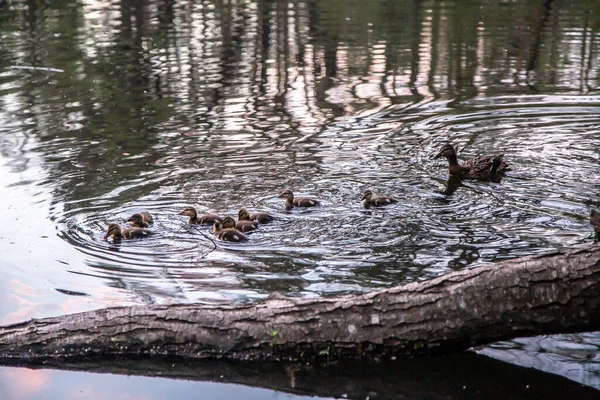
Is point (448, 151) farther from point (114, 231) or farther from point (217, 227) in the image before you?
point (114, 231)

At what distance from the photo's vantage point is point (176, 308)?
200 inches

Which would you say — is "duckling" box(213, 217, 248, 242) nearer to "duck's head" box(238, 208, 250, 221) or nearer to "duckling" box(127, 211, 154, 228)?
"duck's head" box(238, 208, 250, 221)

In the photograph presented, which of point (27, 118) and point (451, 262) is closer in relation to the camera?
point (451, 262)

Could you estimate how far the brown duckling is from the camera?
24.0 ft

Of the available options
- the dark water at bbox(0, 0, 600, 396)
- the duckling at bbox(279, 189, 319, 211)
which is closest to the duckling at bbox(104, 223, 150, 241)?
the dark water at bbox(0, 0, 600, 396)

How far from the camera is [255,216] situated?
25.1 feet

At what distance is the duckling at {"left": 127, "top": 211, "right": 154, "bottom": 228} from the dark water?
14 cm

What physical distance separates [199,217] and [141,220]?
0.58 metres

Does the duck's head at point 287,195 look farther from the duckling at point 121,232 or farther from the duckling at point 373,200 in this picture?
the duckling at point 121,232

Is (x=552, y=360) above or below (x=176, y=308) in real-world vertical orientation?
below

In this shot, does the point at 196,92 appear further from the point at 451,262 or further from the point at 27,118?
the point at 451,262

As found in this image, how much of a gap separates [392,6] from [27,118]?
15.5 metres

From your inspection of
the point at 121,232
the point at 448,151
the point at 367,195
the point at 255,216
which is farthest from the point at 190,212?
the point at 448,151

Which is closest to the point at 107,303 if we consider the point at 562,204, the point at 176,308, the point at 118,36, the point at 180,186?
the point at 176,308
